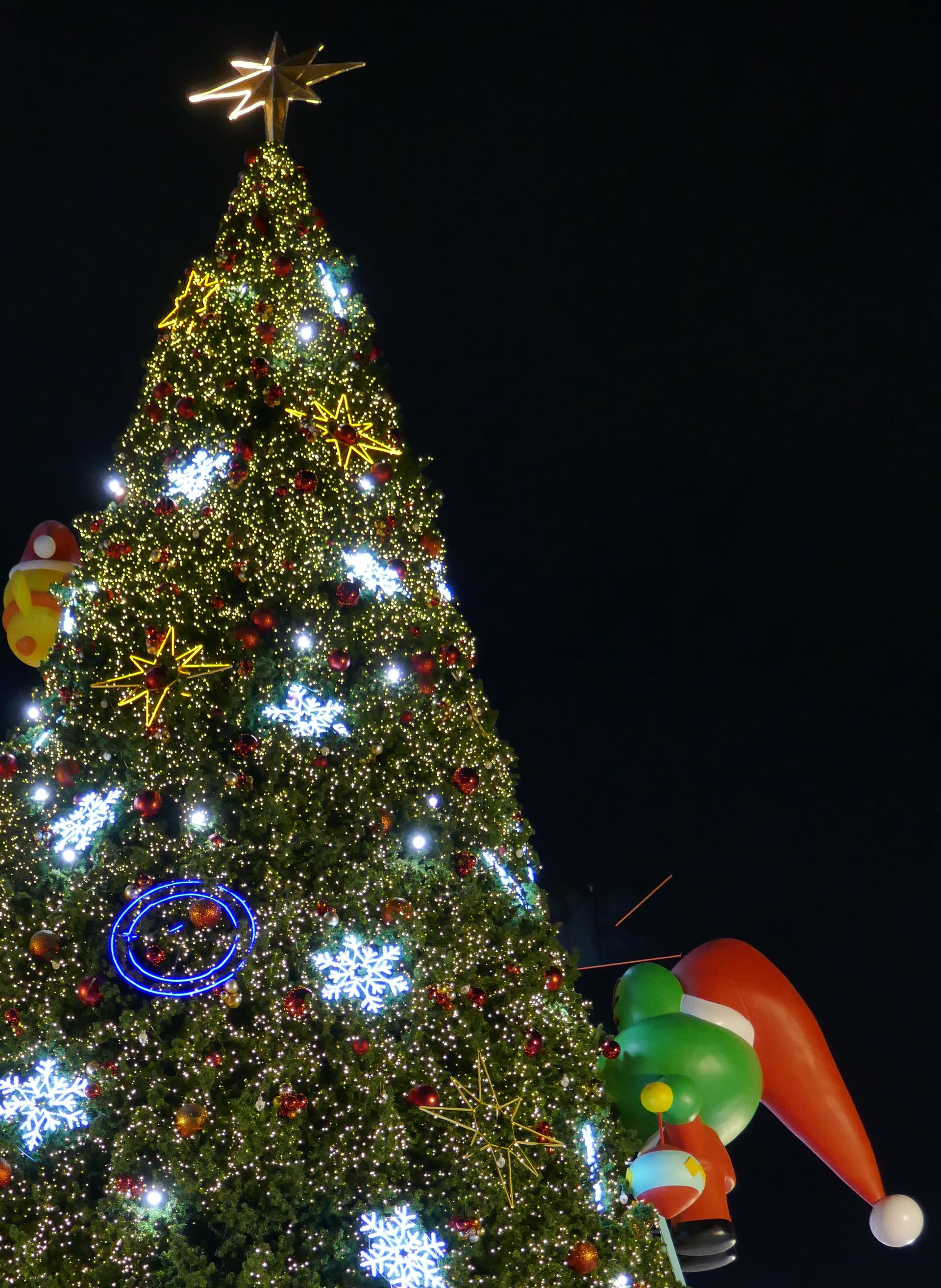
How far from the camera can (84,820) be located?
388 cm

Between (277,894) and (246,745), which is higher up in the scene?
(246,745)

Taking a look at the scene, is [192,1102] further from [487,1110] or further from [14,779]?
[14,779]

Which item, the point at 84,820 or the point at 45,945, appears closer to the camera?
the point at 45,945

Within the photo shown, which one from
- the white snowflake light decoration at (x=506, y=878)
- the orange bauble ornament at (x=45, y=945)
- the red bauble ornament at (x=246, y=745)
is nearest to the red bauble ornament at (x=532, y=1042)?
the white snowflake light decoration at (x=506, y=878)

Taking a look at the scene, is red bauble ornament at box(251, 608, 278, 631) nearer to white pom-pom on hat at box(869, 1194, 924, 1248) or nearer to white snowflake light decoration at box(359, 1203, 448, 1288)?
white snowflake light decoration at box(359, 1203, 448, 1288)

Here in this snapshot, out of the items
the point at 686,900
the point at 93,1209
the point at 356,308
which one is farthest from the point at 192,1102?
the point at 686,900

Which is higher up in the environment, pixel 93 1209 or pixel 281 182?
pixel 281 182

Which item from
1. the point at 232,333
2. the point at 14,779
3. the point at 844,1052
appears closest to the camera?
the point at 14,779

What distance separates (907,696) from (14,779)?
6164 millimetres

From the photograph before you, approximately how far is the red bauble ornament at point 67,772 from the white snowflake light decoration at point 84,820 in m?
0.07

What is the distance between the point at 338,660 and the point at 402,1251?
1.81 meters

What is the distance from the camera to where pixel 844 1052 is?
752cm

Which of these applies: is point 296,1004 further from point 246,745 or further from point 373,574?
point 373,574

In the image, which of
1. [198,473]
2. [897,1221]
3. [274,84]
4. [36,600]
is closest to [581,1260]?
[897,1221]
